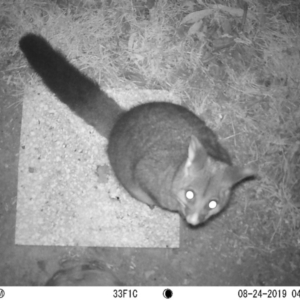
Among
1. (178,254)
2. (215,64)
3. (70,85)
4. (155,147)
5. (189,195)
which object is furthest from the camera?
(215,64)

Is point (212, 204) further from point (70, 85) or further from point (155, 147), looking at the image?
point (70, 85)

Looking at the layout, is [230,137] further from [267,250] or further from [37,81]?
[37,81]

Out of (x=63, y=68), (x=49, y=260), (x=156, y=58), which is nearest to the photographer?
(x=63, y=68)

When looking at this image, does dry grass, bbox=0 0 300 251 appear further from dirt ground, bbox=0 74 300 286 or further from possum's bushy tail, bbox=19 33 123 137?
possum's bushy tail, bbox=19 33 123 137

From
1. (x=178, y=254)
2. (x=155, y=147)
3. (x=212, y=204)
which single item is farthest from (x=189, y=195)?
(x=178, y=254)

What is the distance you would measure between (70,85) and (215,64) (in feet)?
4.83

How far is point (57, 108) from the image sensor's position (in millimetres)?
3338

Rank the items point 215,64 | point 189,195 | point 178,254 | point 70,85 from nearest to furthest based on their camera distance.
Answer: point 189,195
point 70,85
point 178,254
point 215,64

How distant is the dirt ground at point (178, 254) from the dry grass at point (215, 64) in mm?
87

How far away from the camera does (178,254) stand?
10.8 ft

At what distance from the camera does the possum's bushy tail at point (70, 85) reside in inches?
111

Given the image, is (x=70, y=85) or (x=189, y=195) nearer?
(x=189, y=195)

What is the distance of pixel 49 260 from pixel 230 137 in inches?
79.6

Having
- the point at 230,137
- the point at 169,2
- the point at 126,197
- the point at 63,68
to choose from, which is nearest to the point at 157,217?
the point at 126,197
